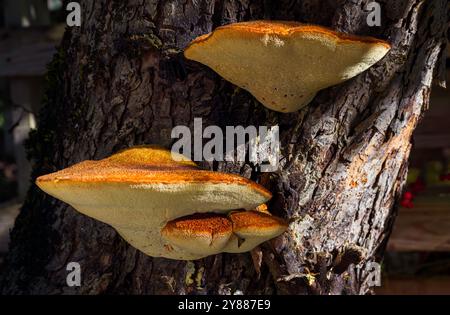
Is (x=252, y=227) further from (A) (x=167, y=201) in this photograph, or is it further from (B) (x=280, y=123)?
(B) (x=280, y=123)

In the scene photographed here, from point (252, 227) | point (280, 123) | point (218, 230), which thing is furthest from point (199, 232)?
point (280, 123)

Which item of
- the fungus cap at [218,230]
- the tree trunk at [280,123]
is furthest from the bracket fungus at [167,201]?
the tree trunk at [280,123]

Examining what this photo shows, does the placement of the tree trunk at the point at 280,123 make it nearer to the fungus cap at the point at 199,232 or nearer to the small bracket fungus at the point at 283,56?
the small bracket fungus at the point at 283,56

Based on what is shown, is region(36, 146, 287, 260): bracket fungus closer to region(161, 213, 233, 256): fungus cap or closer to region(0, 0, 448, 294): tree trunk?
region(161, 213, 233, 256): fungus cap

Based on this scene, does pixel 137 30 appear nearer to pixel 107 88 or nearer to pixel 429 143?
pixel 107 88

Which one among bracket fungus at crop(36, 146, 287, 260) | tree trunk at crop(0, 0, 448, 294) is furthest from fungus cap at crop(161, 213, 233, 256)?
tree trunk at crop(0, 0, 448, 294)

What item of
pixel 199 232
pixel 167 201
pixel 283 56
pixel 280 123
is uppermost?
pixel 283 56
